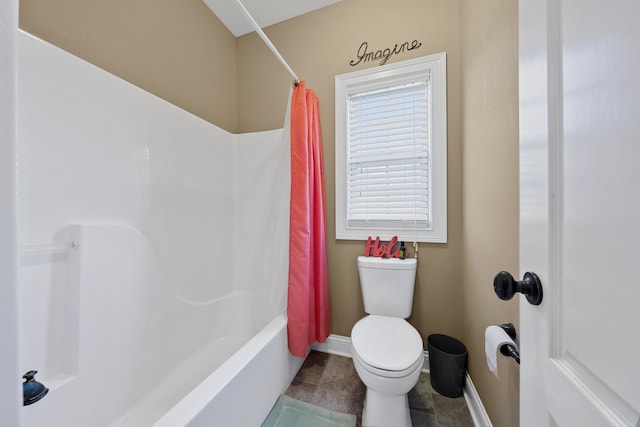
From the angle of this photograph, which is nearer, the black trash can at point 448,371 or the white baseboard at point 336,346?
the black trash can at point 448,371

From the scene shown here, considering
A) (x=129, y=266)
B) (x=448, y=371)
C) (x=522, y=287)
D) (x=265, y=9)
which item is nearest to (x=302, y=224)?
(x=129, y=266)

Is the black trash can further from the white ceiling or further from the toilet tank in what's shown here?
the white ceiling

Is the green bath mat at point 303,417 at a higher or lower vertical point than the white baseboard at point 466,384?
lower

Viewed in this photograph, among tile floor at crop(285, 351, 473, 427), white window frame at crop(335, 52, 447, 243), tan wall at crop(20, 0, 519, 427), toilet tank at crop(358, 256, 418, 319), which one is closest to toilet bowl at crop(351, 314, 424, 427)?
tile floor at crop(285, 351, 473, 427)

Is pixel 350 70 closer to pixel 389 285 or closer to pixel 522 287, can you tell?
pixel 389 285

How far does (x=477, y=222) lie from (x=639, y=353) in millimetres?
962

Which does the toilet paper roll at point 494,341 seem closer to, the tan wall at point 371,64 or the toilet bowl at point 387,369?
the tan wall at point 371,64

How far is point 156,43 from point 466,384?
272 centimetres

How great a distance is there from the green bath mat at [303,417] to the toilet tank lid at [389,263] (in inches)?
30.4

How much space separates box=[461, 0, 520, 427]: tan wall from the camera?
78 centimetres

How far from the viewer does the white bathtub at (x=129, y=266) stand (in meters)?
0.83

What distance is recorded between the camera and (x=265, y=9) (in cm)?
174

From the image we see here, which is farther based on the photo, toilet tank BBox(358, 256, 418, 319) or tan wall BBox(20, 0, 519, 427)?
toilet tank BBox(358, 256, 418, 319)

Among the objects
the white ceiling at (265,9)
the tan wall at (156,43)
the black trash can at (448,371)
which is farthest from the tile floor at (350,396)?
the white ceiling at (265,9)
